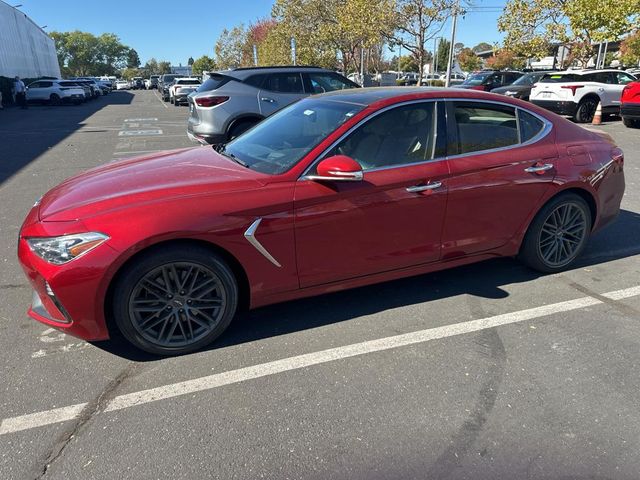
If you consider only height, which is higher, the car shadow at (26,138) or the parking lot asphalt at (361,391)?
the car shadow at (26,138)

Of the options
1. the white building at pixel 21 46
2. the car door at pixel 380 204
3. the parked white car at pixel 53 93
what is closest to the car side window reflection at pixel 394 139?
the car door at pixel 380 204

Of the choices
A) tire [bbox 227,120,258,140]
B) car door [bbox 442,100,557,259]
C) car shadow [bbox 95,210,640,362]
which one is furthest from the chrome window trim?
tire [bbox 227,120,258,140]

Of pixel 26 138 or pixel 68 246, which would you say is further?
pixel 26 138

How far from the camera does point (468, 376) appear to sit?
2.85 meters

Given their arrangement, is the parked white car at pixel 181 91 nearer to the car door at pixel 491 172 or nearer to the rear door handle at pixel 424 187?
the car door at pixel 491 172

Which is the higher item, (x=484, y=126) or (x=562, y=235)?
(x=484, y=126)

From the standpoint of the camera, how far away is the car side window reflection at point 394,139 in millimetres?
3354

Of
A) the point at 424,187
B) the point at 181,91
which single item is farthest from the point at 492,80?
the point at 424,187

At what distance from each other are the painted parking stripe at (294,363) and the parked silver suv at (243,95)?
→ 615cm

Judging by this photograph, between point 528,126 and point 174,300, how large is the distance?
3.14 m

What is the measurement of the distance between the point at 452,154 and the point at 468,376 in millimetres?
1642

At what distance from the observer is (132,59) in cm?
15788

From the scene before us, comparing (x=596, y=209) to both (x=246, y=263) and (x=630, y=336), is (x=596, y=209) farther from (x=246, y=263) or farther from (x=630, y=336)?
(x=246, y=263)

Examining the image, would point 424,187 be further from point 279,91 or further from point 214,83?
point 214,83
